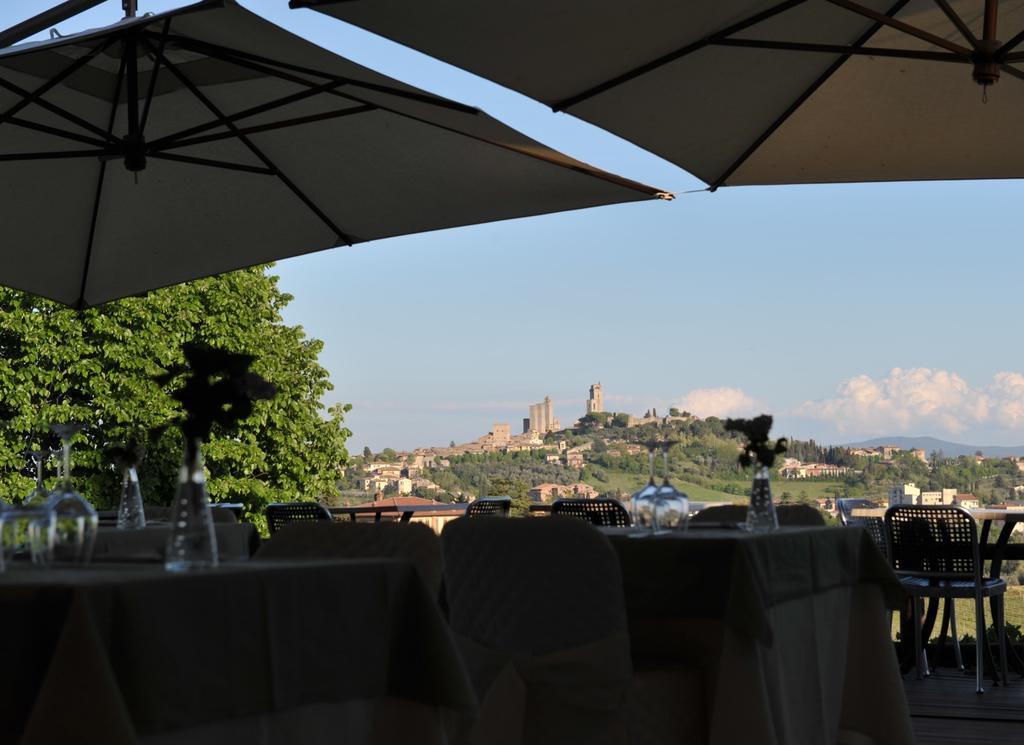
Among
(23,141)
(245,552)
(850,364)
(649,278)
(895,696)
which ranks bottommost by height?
(895,696)

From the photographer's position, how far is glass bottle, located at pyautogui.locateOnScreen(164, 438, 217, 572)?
7.42 feet

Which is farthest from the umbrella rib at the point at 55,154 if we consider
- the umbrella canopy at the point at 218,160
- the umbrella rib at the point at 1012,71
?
the umbrella rib at the point at 1012,71

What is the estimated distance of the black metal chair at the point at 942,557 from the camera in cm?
623

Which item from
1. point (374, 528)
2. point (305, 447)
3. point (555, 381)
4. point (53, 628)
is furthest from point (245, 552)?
point (555, 381)

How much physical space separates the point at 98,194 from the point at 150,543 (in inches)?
101

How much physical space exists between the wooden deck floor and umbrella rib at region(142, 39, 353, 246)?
3.45 metres

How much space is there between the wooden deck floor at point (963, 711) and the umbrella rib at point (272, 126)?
3380 millimetres

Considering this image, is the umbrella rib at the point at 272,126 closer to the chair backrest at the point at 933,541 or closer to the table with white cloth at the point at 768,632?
the table with white cloth at the point at 768,632

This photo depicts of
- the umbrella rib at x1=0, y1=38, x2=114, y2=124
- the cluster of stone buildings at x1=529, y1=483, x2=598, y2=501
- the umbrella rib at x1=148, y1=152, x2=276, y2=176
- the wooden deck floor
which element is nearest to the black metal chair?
the wooden deck floor

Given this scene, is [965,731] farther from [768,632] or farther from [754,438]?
[768,632]

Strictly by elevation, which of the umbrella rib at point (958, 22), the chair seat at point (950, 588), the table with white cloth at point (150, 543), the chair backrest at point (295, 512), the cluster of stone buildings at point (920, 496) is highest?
the umbrella rib at point (958, 22)

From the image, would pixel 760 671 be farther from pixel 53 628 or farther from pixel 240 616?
pixel 53 628

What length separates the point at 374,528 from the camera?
3248 millimetres

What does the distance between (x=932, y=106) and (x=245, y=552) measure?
11.1 feet
